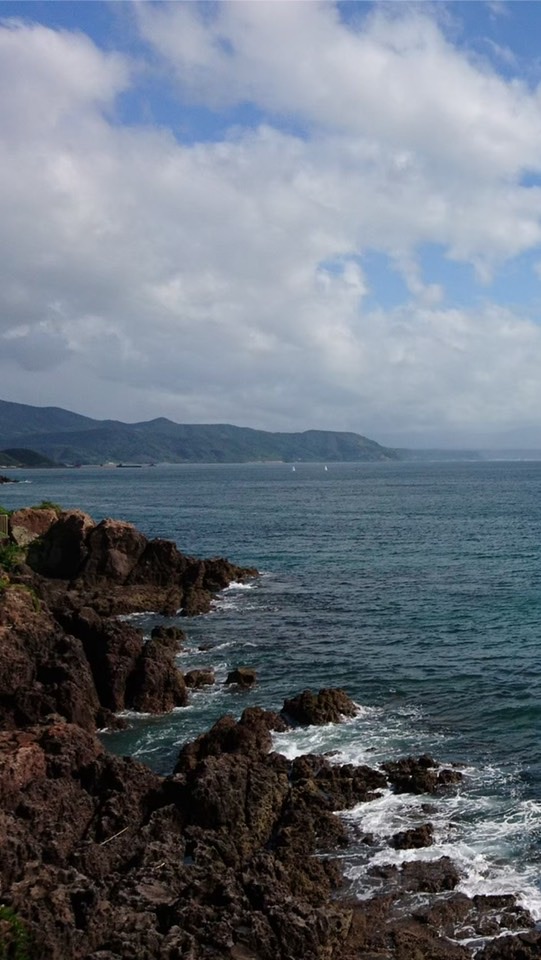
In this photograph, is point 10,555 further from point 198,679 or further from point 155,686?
point 155,686

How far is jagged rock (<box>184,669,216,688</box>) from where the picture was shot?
40.0m

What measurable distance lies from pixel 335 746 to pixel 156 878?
13198 millimetres

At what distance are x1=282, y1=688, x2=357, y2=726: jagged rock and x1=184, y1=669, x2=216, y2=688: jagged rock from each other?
5705 mm

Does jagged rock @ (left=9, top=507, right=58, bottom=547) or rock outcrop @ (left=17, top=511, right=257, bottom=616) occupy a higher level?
jagged rock @ (left=9, top=507, right=58, bottom=547)

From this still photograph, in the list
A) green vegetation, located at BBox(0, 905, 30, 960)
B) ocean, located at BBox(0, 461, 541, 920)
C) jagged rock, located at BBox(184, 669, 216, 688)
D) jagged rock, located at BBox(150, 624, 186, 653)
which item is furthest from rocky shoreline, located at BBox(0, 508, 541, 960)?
jagged rock, located at BBox(150, 624, 186, 653)

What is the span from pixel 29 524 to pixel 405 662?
132 ft

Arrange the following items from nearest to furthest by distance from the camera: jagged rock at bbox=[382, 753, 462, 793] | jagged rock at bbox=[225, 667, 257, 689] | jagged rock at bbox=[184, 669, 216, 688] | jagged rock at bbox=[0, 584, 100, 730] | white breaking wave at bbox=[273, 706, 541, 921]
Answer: white breaking wave at bbox=[273, 706, 541, 921]
jagged rock at bbox=[382, 753, 462, 793]
jagged rock at bbox=[0, 584, 100, 730]
jagged rock at bbox=[225, 667, 257, 689]
jagged rock at bbox=[184, 669, 216, 688]

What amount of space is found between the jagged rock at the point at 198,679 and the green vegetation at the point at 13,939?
23044 mm

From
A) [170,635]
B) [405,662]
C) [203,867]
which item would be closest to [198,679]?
[170,635]

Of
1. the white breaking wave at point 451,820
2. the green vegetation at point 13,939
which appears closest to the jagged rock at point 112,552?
the white breaking wave at point 451,820

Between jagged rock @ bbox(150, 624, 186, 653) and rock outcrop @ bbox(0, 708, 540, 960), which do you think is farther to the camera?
jagged rock @ bbox(150, 624, 186, 653)

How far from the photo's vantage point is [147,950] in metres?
16.8

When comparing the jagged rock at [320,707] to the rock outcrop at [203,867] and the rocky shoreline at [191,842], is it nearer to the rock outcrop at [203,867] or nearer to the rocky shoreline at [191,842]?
the rocky shoreline at [191,842]

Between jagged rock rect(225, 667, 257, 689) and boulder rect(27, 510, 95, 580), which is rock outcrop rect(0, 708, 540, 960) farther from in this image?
boulder rect(27, 510, 95, 580)
